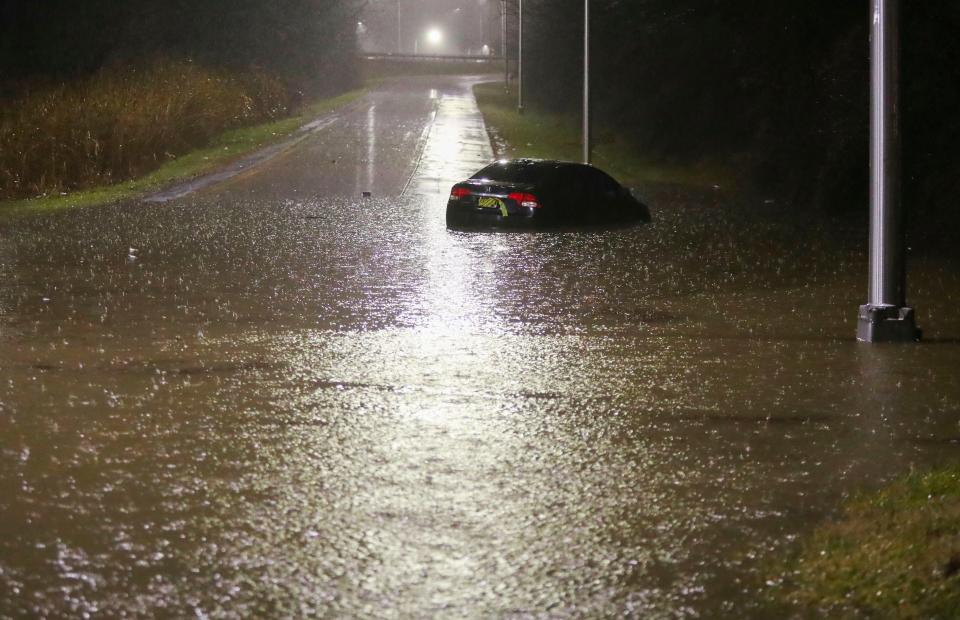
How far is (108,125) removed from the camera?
34656 millimetres

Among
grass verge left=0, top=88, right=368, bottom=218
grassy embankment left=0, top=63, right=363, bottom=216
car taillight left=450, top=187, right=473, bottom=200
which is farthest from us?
grassy embankment left=0, top=63, right=363, bottom=216

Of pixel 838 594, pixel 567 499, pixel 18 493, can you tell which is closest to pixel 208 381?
pixel 18 493

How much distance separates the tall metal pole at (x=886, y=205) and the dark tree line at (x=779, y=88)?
27 centimetres

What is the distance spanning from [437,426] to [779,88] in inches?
943

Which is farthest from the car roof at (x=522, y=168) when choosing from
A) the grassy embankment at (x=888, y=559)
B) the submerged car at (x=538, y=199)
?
the grassy embankment at (x=888, y=559)

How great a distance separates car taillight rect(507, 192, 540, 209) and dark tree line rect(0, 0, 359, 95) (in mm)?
33496

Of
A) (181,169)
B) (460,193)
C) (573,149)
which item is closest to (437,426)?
(460,193)

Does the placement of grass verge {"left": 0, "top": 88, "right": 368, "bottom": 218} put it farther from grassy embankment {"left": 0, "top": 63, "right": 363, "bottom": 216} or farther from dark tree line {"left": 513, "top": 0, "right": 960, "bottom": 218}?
dark tree line {"left": 513, "top": 0, "right": 960, "bottom": 218}

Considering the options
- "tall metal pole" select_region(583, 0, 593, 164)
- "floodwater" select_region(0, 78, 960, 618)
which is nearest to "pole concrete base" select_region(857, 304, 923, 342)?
"floodwater" select_region(0, 78, 960, 618)

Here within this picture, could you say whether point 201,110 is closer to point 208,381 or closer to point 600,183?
point 600,183

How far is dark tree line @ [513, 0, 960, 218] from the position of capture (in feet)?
74.0

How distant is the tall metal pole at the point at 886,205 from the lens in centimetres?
1230

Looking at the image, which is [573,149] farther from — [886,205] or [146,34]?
[886,205]

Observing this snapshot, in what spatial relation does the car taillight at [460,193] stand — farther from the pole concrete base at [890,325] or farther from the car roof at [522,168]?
the pole concrete base at [890,325]
